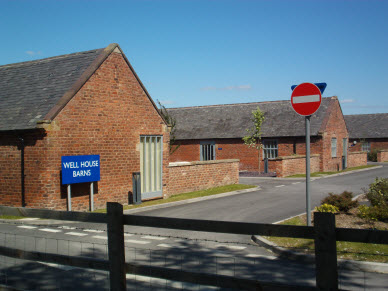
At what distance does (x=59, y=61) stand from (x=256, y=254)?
1241cm

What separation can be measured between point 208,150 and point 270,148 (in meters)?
5.51

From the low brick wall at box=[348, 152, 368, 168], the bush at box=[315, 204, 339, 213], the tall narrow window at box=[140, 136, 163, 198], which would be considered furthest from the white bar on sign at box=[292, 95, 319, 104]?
the low brick wall at box=[348, 152, 368, 168]

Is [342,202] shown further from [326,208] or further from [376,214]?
[376,214]

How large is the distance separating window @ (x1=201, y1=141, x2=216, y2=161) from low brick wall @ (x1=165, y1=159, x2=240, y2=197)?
13.1 metres

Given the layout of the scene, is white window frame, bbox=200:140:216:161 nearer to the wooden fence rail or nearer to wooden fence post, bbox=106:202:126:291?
the wooden fence rail

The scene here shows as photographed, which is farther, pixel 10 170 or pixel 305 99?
pixel 10 170

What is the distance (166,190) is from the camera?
18.0 m

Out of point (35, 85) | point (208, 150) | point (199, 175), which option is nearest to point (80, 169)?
point (35, 85)

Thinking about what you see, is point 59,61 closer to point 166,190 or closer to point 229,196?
point 166,190

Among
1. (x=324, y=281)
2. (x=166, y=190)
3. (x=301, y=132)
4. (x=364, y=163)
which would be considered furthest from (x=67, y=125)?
(x=364, y=163)

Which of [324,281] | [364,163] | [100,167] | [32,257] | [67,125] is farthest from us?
[364,163]

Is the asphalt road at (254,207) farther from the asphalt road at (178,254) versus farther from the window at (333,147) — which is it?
the window at (333,147)

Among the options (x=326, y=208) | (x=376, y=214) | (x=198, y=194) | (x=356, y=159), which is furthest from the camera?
(x=356, y=159)

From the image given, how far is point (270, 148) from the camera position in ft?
109
